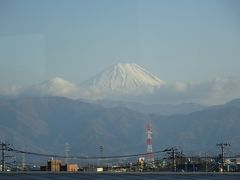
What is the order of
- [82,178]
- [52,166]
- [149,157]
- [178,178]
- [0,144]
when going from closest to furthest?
1. [82,178]
2. [178,178]
3. [52,166]
4. [0,144]
5. [149,157]

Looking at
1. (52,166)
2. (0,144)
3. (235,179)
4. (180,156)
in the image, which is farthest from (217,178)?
(180,156)

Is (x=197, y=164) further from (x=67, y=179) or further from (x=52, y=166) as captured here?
(x=67, y=179)

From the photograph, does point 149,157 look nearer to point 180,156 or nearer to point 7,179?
point 180,156

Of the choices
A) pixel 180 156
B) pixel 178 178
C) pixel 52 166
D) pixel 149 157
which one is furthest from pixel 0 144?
pixel 149 157

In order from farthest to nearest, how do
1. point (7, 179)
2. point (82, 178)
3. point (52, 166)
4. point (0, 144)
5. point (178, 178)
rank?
point (0, 144) → point (52, 166) → point (178, 178) → point (82, 178) → point (7, 179)

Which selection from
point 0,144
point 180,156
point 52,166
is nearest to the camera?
point 52,166

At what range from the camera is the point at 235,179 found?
1382 inches

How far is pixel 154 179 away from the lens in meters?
33.7

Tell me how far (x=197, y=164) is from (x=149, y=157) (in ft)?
146

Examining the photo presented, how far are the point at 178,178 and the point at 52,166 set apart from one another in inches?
1528

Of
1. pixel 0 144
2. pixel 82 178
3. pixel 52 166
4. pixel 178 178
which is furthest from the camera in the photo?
pixel 0 144

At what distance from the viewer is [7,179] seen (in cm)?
3000

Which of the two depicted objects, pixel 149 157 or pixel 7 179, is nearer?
pixel 7 179

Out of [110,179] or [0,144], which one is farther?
[0,144]
